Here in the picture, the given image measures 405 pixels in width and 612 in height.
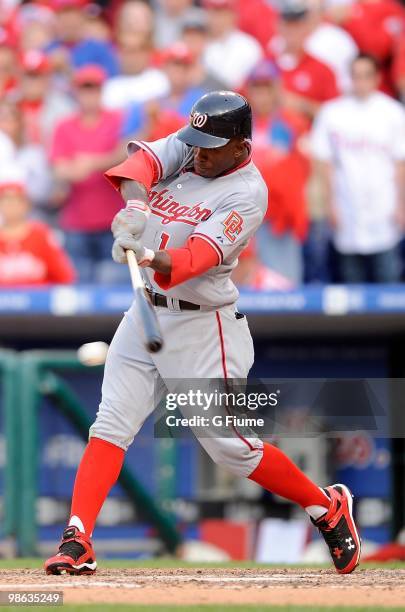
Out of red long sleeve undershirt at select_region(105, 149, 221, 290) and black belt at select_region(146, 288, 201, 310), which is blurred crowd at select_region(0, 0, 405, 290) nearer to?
black belt at select_region(146, 288, 201, 310)

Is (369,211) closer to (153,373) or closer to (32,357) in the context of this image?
(32,357)

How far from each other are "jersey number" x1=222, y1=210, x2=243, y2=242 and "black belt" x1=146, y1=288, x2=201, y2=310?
325mm

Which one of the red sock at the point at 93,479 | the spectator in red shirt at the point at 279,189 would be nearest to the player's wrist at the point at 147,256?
the red sock at the point at 93,479

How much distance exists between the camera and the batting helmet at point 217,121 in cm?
430

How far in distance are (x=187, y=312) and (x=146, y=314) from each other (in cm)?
45

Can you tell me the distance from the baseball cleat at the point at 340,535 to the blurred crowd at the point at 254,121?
3.12 meters

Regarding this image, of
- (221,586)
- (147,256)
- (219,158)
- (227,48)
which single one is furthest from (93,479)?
(227,48)

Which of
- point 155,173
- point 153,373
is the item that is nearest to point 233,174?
point 155,173

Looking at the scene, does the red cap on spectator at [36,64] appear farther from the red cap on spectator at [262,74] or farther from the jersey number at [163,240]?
the jersey number at [163,240]

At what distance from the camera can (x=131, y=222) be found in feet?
13.4

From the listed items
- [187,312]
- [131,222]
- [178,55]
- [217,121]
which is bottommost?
[187,312]

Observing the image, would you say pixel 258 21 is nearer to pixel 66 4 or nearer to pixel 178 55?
pixel 178 55

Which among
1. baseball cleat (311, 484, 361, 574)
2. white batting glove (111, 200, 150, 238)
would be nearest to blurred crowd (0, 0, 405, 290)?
baseball cleat (311, 484, 361, 574)

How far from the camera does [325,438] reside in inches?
289
